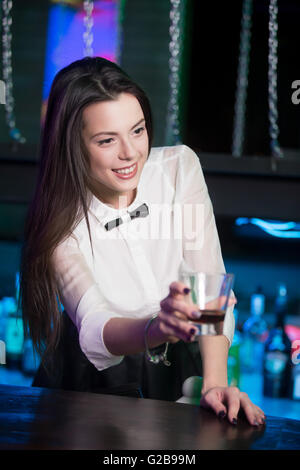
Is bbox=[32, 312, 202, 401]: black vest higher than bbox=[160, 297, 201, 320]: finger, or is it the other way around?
bbox=[160, 297, 201, 320]: finger

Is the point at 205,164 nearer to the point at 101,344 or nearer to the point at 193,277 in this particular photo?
the point at 101,344

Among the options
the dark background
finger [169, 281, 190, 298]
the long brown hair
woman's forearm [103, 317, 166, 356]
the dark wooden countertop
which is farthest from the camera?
the dark background

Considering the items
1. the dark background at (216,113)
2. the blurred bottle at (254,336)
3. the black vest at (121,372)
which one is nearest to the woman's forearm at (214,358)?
the black vest at (121,372)

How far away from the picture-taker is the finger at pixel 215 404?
0.92 metres

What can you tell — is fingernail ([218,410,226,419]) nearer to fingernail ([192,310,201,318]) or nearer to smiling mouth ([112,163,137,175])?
fingernail ([192,310,201,318])

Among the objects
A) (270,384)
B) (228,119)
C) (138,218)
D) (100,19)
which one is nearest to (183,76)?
(228,119)

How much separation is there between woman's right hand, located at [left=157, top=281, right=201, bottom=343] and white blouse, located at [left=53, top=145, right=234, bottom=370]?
39cm

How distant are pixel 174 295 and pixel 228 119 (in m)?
3.53

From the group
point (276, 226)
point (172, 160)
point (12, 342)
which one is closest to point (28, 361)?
point (12, 342)

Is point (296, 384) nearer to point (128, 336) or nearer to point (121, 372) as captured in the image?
point (121, 372)

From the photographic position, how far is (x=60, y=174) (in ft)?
4.27

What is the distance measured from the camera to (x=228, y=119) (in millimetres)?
4258

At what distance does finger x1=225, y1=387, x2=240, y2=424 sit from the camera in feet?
2.92

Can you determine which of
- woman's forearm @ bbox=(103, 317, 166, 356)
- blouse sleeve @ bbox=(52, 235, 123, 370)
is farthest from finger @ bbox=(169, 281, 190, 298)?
blouse sleeve @ bbox=(52, 235, 123, 370)
